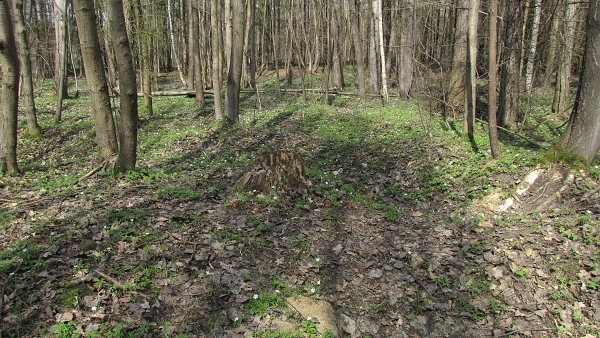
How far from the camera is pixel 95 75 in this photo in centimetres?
745

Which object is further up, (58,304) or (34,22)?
(34,22)

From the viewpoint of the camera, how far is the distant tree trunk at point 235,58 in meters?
12.1

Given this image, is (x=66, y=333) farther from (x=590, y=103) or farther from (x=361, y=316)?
(x=590, y=103)

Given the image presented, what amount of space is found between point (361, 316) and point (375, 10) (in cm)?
1683

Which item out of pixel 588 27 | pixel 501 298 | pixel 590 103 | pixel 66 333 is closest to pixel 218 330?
pixel 66 333

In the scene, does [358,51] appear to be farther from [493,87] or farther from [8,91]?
[8,91]

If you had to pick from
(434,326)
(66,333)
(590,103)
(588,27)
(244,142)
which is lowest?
(434,326)

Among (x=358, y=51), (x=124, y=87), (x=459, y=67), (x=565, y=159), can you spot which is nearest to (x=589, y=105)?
(x=565, y=159)

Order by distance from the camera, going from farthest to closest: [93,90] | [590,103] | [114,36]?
[93,90] < [114,36] < [590,103]

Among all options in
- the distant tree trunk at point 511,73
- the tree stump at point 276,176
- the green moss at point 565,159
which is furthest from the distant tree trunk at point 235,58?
the green moss at point 565,159

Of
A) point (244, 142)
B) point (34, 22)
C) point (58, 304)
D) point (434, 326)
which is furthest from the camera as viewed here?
point (34, 22)

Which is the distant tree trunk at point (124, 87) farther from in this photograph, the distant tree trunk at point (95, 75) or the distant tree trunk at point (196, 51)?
the distant tree trunk at point (196, 51)

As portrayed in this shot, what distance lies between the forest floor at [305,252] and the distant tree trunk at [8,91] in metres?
0.60

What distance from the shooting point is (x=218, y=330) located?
4.14 m
